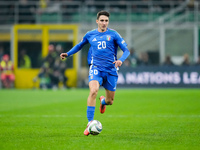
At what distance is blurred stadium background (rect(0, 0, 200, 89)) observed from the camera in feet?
97.0

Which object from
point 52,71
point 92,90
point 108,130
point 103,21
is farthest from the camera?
point 52,71

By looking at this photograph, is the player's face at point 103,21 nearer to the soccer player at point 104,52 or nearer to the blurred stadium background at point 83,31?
the soccer player at point 104,52

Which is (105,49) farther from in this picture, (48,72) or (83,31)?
(83,31)

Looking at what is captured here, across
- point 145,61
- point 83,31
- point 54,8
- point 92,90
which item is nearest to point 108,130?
point 92,90

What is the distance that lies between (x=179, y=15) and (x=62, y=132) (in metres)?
22.8

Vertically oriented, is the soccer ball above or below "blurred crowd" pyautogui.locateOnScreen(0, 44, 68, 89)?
above

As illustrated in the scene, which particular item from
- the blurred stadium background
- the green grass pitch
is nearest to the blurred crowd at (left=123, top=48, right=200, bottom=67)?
the blurred stadium background

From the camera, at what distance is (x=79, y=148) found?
22.4 feet

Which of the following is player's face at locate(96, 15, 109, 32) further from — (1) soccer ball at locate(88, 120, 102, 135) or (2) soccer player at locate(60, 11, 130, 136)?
(1) soccer ball at locate(88, 120, 102, 135)

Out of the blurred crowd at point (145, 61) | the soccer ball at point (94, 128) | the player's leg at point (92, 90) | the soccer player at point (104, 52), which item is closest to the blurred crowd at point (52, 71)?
the blurred crowd at point (145, 61)

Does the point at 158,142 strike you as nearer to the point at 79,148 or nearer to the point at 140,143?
the point at 140,143

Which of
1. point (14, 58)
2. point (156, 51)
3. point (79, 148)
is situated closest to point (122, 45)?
point (79, 148)

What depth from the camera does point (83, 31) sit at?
30.4 m

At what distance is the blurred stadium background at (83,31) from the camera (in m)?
29.6
